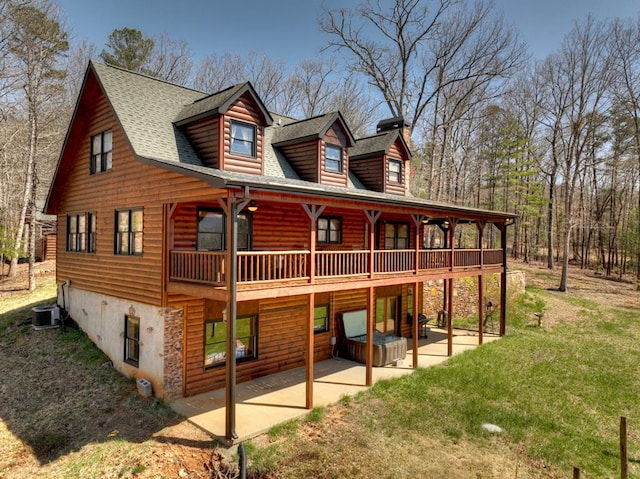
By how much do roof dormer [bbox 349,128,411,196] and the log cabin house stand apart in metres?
1.41

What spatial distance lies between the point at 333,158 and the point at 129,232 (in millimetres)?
7682

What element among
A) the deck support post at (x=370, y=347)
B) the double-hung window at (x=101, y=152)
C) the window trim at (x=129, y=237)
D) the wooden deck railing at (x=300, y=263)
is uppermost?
the double-hung window at (x=101, y=152)

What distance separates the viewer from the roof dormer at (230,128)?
1202 cm

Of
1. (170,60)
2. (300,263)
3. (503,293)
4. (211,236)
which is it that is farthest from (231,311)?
(170,60)

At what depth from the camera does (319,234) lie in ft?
47.9

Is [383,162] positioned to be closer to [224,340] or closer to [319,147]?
[319,147]

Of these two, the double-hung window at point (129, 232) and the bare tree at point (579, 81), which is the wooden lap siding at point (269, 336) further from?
the bare tree at point (579, 81)

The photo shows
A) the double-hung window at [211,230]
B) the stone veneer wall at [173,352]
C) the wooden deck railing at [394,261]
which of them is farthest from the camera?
the wooden deck railing at [394,261]

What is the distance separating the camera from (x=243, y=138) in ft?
41.6

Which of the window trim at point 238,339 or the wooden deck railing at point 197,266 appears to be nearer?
the wooden deck railing at point 197,266

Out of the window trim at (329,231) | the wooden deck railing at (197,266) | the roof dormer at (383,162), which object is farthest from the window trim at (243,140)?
the roof dormer at (383,162)

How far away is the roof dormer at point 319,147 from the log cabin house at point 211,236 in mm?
56

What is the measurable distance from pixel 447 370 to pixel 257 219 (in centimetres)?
786

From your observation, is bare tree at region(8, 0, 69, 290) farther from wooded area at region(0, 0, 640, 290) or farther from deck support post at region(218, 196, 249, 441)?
deck support post at region(218, 196, 249, 441)
